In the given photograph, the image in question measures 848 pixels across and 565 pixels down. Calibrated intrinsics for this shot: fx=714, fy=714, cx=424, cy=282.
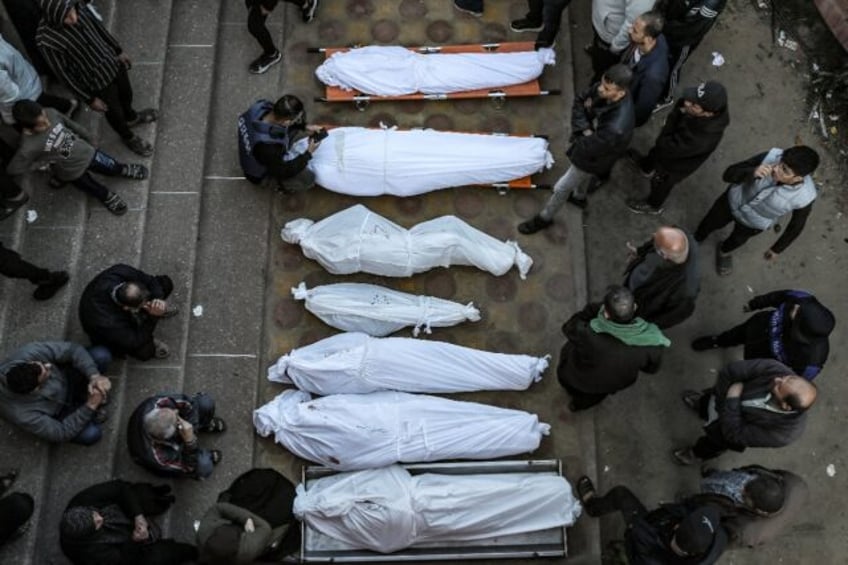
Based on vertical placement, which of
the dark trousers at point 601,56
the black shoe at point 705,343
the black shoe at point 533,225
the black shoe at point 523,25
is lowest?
the black shoe at point 705,343

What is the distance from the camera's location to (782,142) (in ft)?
20.3

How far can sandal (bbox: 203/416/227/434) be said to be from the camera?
491 centimetres

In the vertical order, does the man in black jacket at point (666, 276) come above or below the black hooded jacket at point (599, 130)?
below

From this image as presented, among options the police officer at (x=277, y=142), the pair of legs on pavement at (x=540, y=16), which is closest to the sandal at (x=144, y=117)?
the police officer at (x=277, y=142)

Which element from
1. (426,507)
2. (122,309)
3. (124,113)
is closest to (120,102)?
(124,113)

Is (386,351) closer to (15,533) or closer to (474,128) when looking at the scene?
(474,128)

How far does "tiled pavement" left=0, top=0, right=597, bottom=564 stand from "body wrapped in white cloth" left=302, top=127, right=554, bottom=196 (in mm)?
205

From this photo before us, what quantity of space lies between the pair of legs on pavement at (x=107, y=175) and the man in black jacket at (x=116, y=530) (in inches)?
83.2

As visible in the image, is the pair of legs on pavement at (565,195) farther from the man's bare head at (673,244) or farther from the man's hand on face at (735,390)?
the man's hand on face at (735,390)

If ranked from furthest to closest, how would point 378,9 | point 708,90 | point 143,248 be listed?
1. point 378,9
2. point 143,248
3. point 708,90

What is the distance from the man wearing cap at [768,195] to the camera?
14.5 ft

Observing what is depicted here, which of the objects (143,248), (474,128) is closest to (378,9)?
(474,128)

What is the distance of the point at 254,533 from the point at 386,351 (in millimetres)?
1459

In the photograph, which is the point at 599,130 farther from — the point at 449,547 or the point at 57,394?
the point at 57,394
